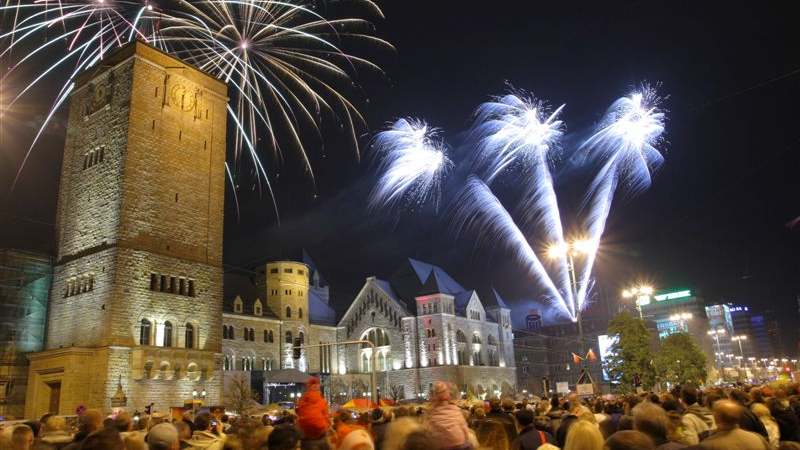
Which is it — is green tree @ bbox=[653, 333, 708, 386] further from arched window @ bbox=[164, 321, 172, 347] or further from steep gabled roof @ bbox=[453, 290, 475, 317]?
arched window @ bbox=[164, 321, 172, 347]

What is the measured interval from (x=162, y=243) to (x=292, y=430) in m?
38.2

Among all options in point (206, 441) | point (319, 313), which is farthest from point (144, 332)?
point (319, 313)

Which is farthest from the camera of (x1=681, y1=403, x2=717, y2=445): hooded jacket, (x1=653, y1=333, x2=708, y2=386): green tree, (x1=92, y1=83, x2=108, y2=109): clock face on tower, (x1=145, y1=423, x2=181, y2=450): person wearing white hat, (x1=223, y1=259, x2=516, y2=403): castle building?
(x1=223, y1=259, x2=516, y2=403): castle building

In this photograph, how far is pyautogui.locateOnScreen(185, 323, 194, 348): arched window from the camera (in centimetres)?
4162

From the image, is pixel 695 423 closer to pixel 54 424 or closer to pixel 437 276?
pixel 54 424

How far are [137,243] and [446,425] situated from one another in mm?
37199

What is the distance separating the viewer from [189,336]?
41906 mm

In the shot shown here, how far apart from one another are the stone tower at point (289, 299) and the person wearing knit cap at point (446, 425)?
6537 centimetres

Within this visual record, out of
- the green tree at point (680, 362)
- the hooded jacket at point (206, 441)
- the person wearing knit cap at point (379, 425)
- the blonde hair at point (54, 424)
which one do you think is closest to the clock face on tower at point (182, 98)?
the person wearing knit cap at point (379, 425)

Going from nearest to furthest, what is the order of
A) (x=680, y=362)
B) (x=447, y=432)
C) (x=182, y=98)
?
(x=447, y=432) → (x=182, y=98) → (x=680, y=362)

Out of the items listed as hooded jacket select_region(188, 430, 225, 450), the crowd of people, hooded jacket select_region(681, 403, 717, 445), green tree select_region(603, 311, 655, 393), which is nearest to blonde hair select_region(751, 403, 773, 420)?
the crowd of people

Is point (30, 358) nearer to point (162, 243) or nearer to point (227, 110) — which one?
point (162, 243)

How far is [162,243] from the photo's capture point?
134 feet

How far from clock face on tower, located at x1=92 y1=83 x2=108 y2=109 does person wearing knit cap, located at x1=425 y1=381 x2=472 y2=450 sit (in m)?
43.1
